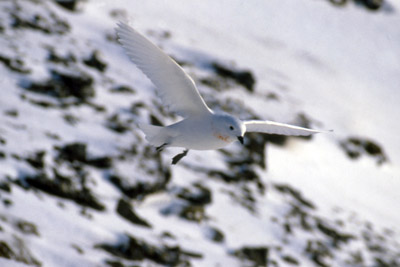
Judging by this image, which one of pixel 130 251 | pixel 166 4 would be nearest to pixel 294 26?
pixel 166 4

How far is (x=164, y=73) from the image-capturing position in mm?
4398

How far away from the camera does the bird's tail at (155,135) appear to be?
451 centimetres

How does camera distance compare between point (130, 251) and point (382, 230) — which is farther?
point (382, 230)

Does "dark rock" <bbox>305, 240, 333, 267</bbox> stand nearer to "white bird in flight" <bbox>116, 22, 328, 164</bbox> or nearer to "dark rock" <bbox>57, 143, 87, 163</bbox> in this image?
"dark rock" <bbox>57, 143, 87, 163</bbox>

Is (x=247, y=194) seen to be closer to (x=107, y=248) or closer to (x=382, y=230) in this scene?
(x=382, y=230)

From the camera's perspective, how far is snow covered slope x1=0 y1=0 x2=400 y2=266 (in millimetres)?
8375

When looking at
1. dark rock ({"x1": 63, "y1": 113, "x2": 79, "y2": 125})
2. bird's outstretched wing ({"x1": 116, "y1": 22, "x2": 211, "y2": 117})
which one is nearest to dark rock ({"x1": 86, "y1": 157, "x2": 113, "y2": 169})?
dark rock ({"x1": 63, "y1": 113, "x2": 79, "y2": 125})

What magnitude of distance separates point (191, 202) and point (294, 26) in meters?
12.3

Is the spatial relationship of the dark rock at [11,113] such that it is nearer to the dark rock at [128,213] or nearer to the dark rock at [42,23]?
the dark rock at [128,213]

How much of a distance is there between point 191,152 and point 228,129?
7633mm

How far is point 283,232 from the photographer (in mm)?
11148

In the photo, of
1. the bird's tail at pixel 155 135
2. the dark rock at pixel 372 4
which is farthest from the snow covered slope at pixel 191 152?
the dark rock at pixel 372 4

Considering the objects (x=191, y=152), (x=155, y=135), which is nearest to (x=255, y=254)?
(x=191, y=152)

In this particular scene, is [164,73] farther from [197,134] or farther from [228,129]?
[228,129]
